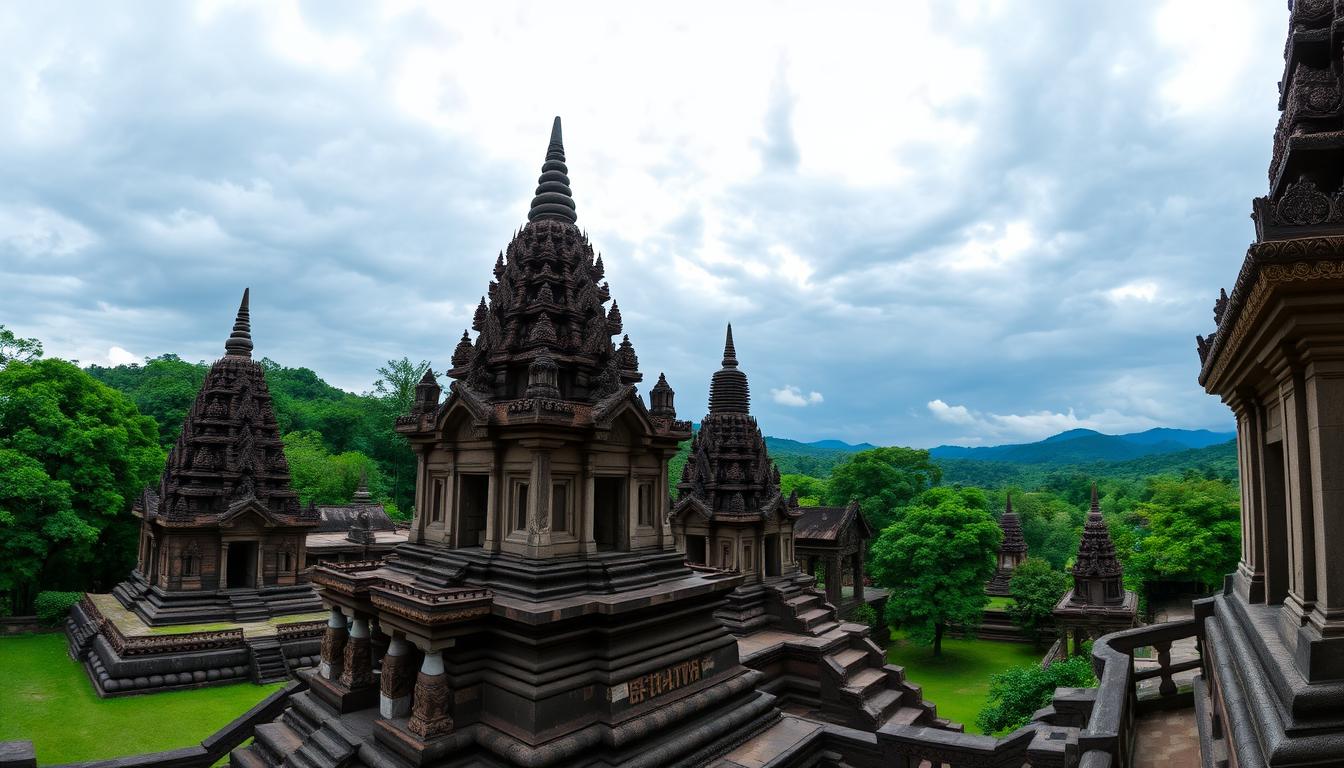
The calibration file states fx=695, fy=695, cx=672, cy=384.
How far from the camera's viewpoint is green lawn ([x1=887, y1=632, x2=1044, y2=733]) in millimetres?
26766

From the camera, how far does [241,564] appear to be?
30781mm

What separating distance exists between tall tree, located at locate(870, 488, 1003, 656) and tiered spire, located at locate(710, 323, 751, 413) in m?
12.6

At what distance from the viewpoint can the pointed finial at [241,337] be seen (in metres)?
31.4

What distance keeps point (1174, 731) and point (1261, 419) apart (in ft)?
19.2

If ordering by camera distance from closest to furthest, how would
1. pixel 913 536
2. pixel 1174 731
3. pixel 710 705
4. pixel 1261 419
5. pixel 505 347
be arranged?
pixel 1261 419, pixel 1174 731, pixel 710 705, pixel 505 347, pixel 913 536

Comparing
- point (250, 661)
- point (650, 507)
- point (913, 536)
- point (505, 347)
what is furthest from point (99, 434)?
point (913, 536)

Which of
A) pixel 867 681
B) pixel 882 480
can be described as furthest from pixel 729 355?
pixel 882 480

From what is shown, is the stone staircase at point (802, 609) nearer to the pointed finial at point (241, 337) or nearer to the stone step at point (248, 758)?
the stone step at point (248, 758)

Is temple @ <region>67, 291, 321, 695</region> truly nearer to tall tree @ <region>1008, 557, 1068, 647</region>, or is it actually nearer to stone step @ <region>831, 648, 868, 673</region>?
stone step @ <region>831, 648, 868, 673</region>

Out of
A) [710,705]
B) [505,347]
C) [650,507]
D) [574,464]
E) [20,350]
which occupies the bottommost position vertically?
[710,705]

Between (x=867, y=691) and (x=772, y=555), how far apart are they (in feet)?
21.1

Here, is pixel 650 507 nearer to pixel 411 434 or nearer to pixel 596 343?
pixel 596 343

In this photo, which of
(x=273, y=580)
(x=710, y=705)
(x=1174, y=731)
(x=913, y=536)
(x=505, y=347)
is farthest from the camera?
(x=913, y=536)

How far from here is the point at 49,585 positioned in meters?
34.3
